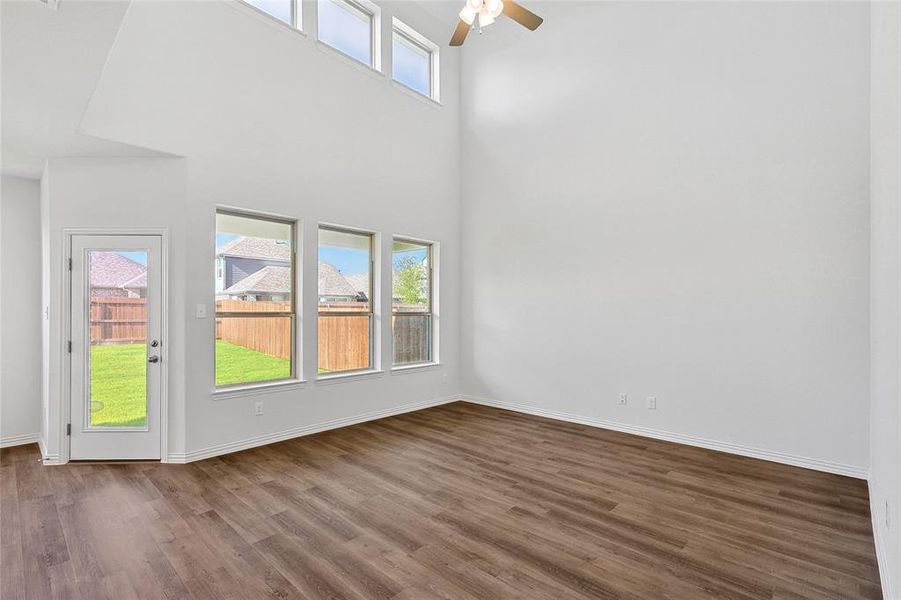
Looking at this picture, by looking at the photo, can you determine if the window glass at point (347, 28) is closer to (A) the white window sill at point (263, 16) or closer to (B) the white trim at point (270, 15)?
(B) the white trim at point (270, 15)

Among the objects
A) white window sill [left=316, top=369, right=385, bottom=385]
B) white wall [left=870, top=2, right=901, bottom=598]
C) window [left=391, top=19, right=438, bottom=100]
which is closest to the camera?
white wall [left=870, top=2, right=901, bottom=598]

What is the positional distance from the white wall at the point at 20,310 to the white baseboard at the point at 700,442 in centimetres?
517

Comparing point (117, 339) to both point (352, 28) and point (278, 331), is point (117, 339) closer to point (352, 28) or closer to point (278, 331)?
point (278, 331)

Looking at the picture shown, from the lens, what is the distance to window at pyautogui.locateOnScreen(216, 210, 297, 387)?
172 inches

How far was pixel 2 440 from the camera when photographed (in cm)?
433

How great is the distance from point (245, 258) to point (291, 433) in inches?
74.4

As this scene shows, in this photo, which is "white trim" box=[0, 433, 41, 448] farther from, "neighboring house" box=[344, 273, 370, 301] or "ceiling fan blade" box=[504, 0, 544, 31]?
"ceiling fan blade" box=[504, 0, 544, 31]

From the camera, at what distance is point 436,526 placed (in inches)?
110

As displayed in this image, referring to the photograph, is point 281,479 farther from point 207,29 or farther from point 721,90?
point 721,90

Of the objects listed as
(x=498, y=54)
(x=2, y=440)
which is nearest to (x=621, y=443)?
(x=498, y=54)

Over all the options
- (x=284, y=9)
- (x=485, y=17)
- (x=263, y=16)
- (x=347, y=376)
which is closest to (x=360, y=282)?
(x=347, y=376)

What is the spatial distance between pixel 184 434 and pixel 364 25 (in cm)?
519

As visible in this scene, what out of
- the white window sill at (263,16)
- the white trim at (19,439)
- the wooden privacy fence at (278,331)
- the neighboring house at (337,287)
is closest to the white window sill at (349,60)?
the white window sill at (263,16)

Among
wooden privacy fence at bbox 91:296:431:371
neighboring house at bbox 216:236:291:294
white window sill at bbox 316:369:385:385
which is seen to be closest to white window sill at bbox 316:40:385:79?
neighboring house at bbox 216:236:291:294
